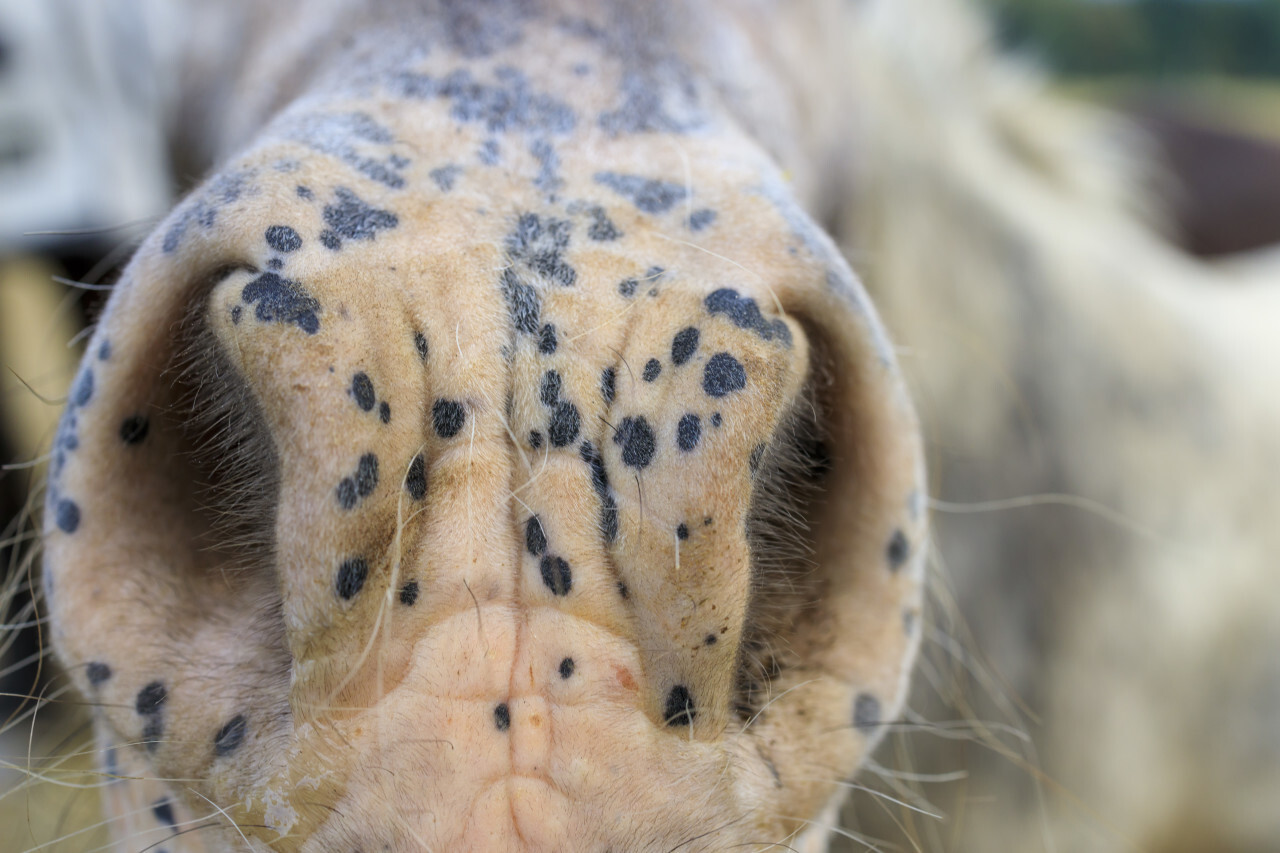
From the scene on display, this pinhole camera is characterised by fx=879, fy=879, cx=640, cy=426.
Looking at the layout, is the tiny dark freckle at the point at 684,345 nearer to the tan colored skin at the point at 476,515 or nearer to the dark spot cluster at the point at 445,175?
the tan colored skin at the point at 476,515

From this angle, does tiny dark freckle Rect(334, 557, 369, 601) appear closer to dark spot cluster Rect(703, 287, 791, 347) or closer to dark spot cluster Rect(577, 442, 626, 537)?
dark spot cluster Rect(577, 442, 626, 537)

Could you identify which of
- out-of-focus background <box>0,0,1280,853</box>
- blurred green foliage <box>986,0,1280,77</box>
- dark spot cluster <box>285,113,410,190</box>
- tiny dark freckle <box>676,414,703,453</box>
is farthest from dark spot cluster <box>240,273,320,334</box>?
blurred green foliage <box>986,0,1280,77</box>

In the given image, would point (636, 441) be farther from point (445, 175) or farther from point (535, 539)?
point (445, 175)

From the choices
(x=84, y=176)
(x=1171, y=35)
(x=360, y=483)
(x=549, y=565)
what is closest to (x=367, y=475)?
(x=360, y=483)

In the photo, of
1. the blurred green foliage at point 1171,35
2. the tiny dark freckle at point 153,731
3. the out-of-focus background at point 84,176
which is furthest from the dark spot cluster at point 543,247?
the blurred green foliage at point 1171,35

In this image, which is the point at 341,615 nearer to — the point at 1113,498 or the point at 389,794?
the point at 389,794

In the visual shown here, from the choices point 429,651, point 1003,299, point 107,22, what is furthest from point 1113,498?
point 107,22

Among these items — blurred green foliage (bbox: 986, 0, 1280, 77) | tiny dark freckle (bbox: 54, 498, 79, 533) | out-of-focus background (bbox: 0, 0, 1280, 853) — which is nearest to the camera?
tiny dark freckle (bbox: 54, 498, 79, 533)
